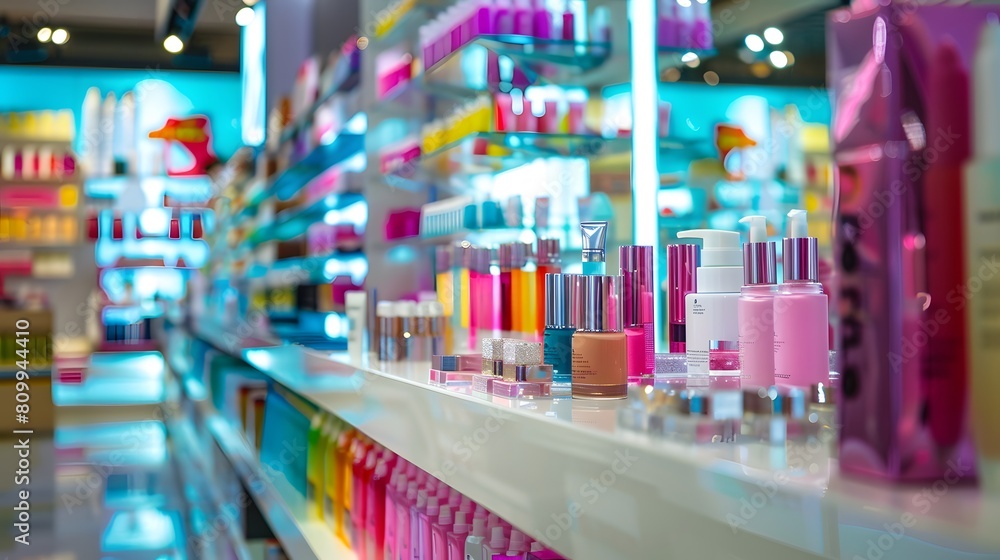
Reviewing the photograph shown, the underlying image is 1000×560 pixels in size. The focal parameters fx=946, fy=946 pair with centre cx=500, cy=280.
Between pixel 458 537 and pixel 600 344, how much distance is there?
0.38 metres

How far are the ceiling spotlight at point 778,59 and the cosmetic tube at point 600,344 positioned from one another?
0.63 m

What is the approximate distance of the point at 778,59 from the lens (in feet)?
5.14

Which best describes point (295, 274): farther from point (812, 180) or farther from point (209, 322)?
point (812, 180)

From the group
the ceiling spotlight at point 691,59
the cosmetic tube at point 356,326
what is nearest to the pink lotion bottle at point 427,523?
the cosmetic tube at point 356,326

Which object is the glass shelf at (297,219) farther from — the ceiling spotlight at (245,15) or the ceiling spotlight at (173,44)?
the ceiling spotlight at (173,44)

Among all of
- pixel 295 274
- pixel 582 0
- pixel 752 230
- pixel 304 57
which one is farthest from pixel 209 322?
pixel 752 230

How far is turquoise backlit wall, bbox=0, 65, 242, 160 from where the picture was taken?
9484mm

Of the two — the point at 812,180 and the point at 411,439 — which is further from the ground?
the point at 812,180

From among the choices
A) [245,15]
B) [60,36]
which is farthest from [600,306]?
[60,36]

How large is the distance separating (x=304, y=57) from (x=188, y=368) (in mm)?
2163

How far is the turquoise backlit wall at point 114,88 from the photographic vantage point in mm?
9484

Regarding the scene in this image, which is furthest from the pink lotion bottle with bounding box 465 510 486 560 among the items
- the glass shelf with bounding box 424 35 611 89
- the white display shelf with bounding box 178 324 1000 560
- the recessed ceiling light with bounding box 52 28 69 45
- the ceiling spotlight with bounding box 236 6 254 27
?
the recessed ceiling light with bounding box 52 28 69 45

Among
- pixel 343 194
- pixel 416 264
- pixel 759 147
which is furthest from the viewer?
pixel 343 194

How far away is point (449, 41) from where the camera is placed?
2566mm
